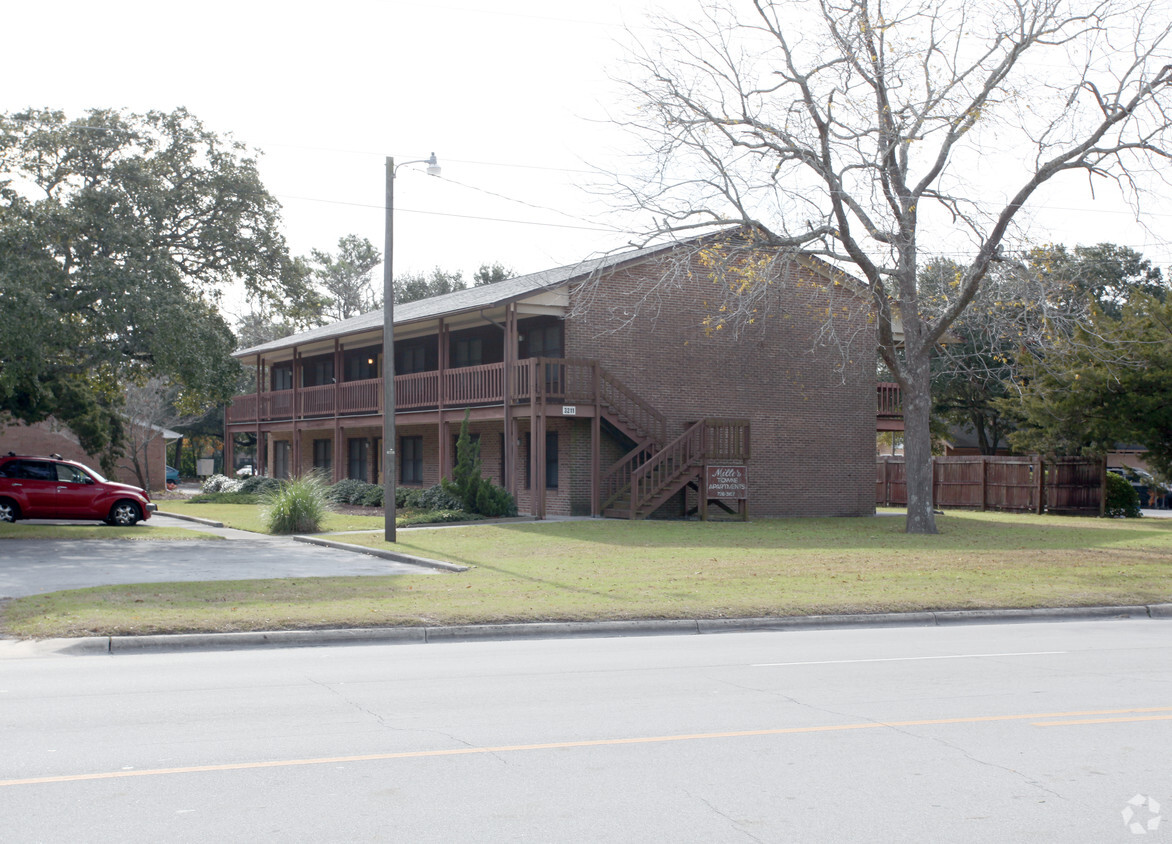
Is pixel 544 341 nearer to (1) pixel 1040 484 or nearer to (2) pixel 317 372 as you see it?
(2) pixel 317 372

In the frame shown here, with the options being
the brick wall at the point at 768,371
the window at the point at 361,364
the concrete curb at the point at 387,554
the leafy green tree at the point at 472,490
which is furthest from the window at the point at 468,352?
the concrete curb at the point at 387,554

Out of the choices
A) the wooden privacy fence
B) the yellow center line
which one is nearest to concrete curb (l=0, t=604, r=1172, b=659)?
the yellow center line

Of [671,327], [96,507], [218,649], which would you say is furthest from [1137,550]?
[96,507]

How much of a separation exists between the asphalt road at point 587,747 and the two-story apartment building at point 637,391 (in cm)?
1621

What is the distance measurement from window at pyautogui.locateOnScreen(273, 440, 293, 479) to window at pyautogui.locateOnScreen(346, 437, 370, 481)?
22.1ft

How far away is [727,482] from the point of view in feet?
95.3

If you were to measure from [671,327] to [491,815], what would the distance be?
87.2 ft

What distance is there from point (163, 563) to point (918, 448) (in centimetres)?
1703

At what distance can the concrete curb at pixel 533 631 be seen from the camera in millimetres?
11094

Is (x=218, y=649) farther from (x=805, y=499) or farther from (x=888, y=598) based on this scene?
(x=805, y=499)

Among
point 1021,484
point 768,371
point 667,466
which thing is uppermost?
point 768,371

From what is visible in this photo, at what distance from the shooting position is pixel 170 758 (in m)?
6.56

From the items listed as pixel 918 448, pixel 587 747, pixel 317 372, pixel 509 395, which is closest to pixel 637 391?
pixel 509 395

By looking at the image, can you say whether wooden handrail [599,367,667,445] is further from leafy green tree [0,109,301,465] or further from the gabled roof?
leafy green tree [0,109,301,465]
